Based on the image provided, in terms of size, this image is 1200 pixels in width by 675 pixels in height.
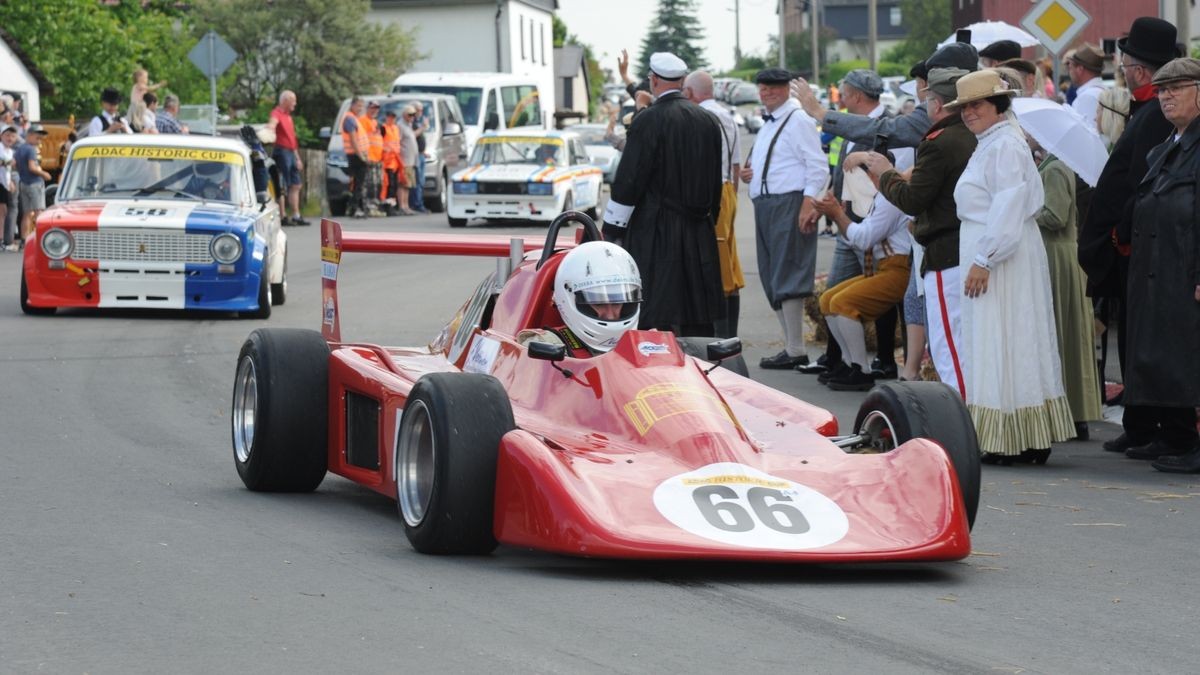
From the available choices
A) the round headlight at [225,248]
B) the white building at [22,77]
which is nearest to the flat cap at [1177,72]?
the round headlight at [225,248]

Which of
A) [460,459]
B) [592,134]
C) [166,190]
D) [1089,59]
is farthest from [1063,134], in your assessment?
[592,134]

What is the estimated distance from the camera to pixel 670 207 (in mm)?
12727

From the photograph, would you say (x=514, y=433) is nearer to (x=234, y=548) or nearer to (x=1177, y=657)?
(x=234, y=548)

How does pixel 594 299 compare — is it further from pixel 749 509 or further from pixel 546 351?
pixel 749 509

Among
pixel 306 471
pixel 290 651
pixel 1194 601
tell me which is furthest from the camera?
pixel 306 471

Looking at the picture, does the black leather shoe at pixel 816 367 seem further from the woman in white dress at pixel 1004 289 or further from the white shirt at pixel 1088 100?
the woman in white dress at pixel 1004 289

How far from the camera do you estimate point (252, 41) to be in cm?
5862

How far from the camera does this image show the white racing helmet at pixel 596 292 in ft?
28.3

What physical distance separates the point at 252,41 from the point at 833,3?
116871 mm

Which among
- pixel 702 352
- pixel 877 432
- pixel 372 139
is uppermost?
pixel 372 139

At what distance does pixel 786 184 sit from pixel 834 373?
5.12 feet

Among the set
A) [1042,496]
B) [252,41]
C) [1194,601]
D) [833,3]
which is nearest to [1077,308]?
[1042,496]

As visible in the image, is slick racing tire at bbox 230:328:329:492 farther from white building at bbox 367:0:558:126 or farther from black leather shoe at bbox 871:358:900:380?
white building at bbox 367:0:558:126

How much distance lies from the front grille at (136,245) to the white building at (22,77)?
98.3 ft
